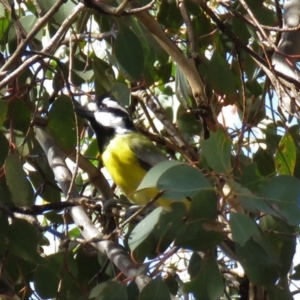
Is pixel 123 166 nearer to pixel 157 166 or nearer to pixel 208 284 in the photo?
pixel 208 284

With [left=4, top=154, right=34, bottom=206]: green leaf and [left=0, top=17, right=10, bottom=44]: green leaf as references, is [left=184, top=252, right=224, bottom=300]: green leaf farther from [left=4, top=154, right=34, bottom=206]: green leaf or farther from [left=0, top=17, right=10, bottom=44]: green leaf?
[left=0, top=17, right=10, bottom=44]: green leaf

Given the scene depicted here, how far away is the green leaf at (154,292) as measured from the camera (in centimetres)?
127

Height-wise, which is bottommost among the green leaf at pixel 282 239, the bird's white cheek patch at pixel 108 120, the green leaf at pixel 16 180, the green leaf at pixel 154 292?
the green leaf at pixel 282 239

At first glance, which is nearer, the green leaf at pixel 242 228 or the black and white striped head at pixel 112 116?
the green leaf at pixel 242 228

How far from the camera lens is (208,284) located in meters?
1.36

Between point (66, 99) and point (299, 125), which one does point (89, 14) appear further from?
point (299, 125)

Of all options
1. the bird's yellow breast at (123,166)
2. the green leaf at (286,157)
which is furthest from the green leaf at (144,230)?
the bird's yellow breast at (123,166)

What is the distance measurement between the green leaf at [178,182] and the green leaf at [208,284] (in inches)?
10.7

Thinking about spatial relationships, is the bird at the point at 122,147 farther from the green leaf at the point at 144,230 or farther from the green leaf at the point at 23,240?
the green leaf at the point at 144,230

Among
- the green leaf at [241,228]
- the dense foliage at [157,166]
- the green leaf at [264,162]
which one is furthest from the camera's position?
the green leaf at [264,162]

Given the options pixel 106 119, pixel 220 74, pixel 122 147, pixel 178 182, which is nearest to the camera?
pixel 178 182

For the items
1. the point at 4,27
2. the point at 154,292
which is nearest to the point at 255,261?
the point at 154,292

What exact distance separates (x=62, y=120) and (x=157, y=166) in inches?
22.5

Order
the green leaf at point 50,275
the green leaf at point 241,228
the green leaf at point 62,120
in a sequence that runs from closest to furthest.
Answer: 1. the green leaf at point 241,228
2. the green leaf at point 50,275
3. the green leaf at point 62,120
